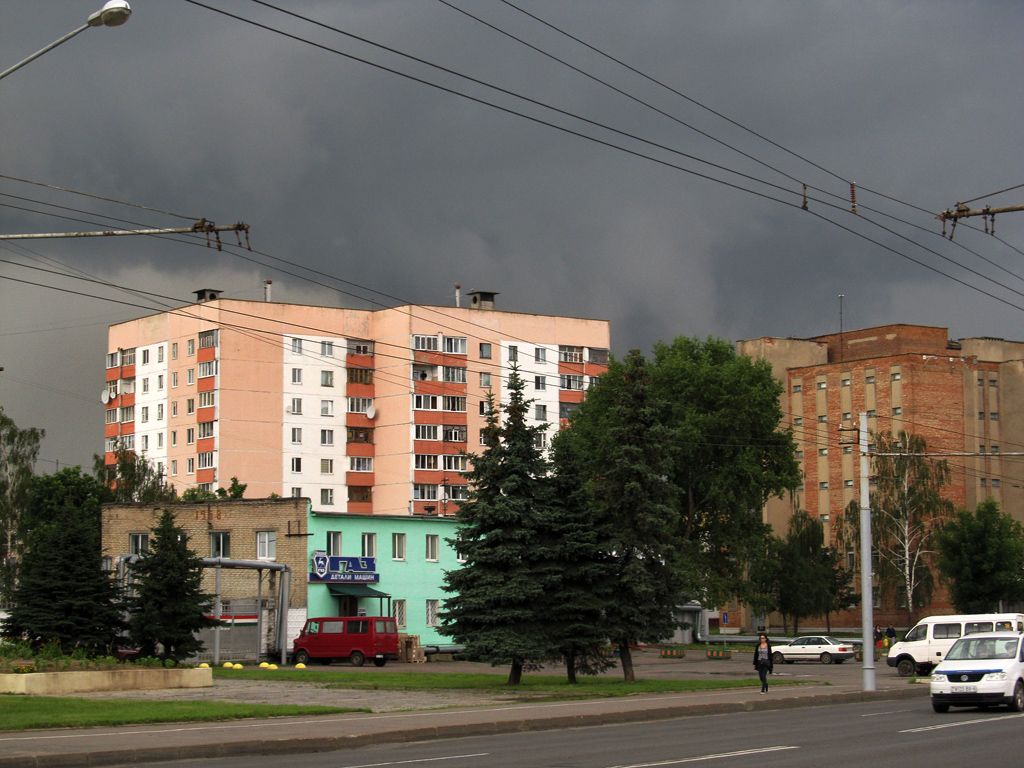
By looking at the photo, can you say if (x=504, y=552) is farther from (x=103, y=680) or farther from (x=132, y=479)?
(x=132, y=479)

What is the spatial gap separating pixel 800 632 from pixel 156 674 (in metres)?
83.6

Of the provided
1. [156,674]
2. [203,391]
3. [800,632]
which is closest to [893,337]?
[800,632]

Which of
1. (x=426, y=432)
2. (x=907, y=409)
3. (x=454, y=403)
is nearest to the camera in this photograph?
(x=426, y=432)

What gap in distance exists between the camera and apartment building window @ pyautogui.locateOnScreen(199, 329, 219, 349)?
98.8 metres

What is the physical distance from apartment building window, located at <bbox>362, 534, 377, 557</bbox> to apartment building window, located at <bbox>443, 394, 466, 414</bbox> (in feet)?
146

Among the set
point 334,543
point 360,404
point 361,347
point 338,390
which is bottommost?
point 334,543

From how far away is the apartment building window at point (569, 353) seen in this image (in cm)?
10706

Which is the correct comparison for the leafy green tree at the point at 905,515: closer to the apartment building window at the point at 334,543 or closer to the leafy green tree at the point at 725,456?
the leafy green tree at the point at 725,456

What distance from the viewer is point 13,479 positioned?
83.9 m

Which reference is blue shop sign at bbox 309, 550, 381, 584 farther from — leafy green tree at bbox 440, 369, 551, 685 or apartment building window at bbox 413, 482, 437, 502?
apartment building window at bbox 413, 482, 437, 502

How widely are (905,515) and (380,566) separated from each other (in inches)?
1976

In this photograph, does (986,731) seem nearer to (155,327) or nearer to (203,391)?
(203,391)

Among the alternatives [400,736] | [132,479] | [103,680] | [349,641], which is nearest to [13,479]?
[132,479]

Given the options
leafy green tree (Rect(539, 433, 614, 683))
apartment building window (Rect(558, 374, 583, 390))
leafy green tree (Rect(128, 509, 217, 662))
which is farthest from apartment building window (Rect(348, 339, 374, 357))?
leafy green tree (Rect(539, 433, 614, 683))
